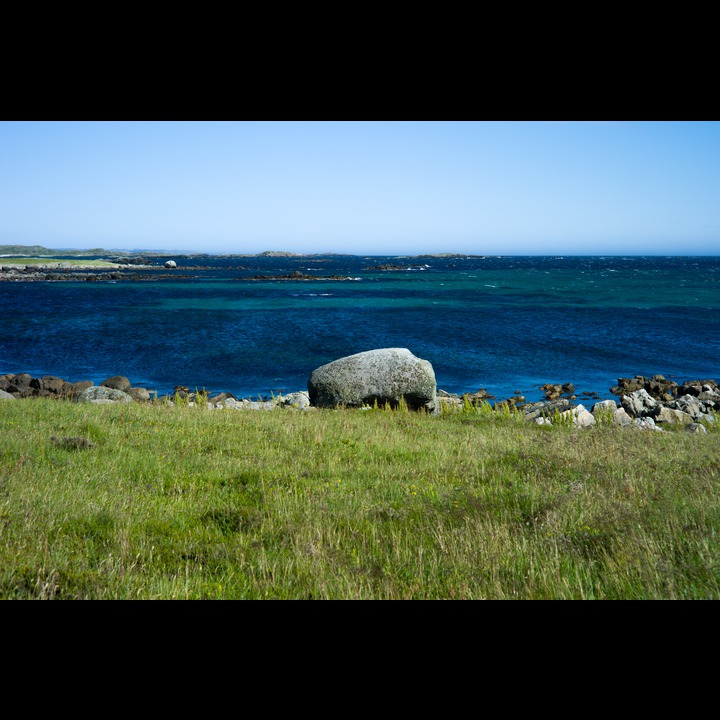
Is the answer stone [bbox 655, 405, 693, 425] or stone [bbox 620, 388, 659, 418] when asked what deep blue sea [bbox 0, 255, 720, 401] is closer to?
stone [bbox 620, 388, 659, 418]

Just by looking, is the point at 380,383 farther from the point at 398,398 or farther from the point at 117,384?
the point at 117,384

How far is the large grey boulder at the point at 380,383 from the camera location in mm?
17375

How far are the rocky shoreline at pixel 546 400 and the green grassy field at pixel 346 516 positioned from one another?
6.45 m

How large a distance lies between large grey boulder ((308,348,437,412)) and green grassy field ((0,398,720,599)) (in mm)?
5983

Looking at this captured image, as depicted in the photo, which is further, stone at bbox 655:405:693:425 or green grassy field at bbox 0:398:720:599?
stone at bbox 655:405:693:425

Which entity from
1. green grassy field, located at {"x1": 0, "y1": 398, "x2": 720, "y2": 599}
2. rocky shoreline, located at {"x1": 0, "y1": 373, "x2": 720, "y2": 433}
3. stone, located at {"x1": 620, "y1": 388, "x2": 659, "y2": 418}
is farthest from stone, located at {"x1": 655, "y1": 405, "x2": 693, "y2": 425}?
green grassy field, located at {"x1": 0, "y1": 398, "x2": 720, "y2": 599}

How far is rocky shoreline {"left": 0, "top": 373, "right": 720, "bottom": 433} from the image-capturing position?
1767 centimetres

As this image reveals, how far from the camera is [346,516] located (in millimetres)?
6559

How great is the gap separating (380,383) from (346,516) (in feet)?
35.9

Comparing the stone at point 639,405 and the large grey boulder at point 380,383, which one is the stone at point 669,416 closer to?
the stone at point 639,405
